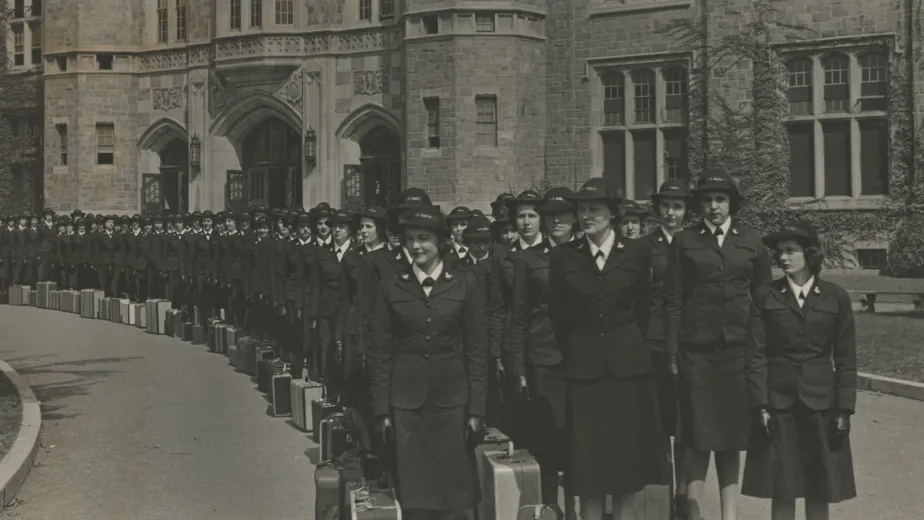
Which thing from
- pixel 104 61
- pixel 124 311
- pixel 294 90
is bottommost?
pixel 124 311

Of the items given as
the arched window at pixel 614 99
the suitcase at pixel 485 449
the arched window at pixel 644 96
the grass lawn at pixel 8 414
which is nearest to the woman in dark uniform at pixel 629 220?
the suitcase at pixel 485 449

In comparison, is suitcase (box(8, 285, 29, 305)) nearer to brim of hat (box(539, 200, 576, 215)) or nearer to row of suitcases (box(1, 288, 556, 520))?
→ row of suitcases (box(1, 288, 556, 520))

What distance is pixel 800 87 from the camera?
25.2 metres

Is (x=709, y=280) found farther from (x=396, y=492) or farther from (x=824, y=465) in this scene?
(x=396, y=492)

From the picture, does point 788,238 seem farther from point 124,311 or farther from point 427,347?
point 124,311

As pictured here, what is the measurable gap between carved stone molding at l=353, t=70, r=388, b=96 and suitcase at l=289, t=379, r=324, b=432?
18517 mm

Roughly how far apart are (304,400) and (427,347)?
5104mm

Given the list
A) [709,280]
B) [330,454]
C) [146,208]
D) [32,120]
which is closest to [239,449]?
[330,454]

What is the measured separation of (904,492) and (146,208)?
27881 mm

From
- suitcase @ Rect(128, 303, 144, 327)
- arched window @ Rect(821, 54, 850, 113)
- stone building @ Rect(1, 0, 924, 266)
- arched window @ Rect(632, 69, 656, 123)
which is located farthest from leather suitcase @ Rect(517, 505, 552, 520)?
arched window @ Rect(632, 69, 656, 123)

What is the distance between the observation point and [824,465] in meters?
6.51

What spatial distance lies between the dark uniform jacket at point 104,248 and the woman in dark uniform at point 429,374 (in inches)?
762

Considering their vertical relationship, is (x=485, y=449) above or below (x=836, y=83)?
below

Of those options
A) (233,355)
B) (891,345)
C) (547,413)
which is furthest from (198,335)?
(547,413)
